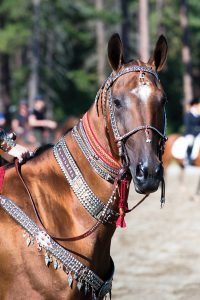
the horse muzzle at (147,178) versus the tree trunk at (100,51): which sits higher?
the horse muzzle at (147,178)

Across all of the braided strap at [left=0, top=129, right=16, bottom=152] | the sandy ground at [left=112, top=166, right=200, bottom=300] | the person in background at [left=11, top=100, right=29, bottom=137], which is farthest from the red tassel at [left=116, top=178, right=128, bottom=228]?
the person in background at [left=11, top=100, right=29, bottom=137]

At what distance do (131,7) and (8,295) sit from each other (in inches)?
1748

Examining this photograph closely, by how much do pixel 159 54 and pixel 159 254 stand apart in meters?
5.14

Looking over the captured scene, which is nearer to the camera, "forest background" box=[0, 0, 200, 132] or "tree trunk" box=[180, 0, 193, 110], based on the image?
"tree trunk" box=[180, 0, 193, 110]

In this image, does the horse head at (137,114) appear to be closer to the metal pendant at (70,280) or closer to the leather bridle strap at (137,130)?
the leather bridle strap at (137,130)

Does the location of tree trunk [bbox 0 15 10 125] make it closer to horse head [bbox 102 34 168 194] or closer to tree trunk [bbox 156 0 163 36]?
tree trunk [bbox 156 0 163 36]

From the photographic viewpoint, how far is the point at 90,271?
3.47 meters

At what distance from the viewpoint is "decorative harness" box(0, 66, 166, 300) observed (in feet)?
11.2

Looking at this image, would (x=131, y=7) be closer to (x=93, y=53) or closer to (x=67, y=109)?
(x=93, y=53)

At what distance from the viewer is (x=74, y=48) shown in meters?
41.5

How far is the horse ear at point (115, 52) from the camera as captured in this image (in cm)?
335

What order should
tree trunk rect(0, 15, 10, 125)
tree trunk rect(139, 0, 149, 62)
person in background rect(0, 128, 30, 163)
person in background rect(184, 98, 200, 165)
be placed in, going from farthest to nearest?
tree trunk rect(0, 15, 10, 125), tree trunk rect(139, 0, 149, 62), person in background rect(184, 98, 200, 165), person in background rect(0, 128, 30, 163)

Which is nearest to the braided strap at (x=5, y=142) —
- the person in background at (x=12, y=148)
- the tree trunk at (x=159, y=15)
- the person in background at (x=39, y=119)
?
the person in background at (x=12, y=148)

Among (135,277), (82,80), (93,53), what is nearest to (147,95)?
(135,277)
